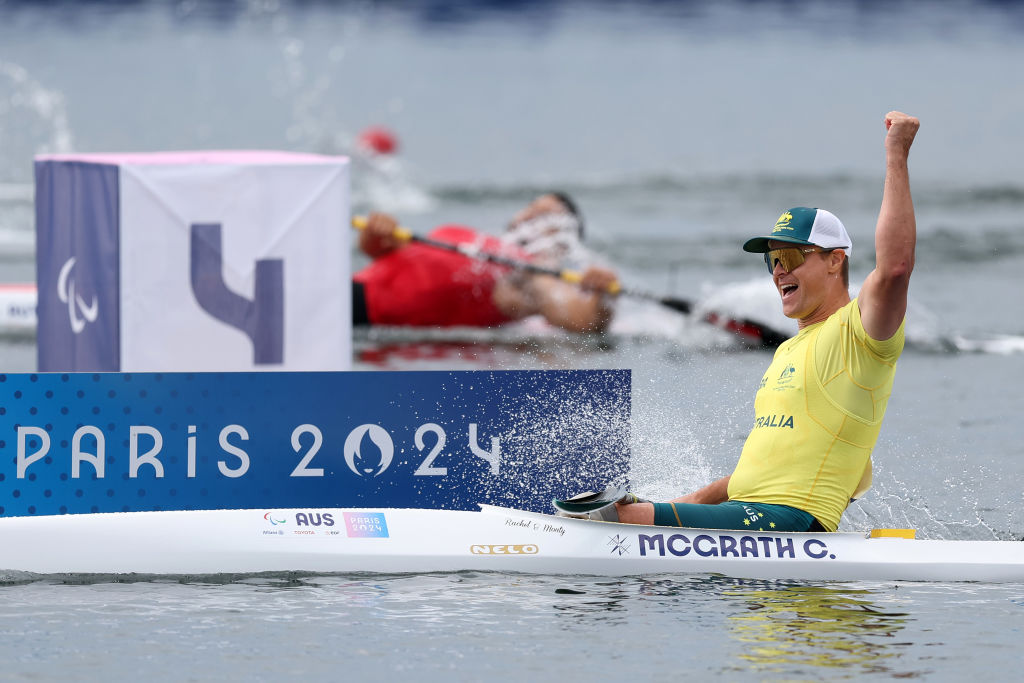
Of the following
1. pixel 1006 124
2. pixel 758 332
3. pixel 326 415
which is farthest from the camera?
pixel 1006 124

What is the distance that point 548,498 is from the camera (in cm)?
720

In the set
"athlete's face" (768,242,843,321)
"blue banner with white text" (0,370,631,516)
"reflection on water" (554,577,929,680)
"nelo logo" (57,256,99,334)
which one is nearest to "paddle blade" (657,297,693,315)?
"nelo logo" (57,256,99,334)

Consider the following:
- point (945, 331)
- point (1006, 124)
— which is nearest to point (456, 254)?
point (945, 331)

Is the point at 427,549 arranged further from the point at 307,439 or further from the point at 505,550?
the point at 307,439

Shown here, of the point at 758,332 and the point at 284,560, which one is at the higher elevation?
the point at 758,332

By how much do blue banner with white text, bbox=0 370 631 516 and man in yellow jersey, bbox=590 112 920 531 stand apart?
31.0 inches

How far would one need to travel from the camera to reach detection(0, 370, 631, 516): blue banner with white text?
6.80 meters

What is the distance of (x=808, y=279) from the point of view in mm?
6191

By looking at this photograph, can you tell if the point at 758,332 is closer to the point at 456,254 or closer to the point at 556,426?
the point at 456,254

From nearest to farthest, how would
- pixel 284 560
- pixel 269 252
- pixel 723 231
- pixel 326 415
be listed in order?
1. pixel 284 560
2. pixel 326 415
3. pixel 269 252
4. pixel 723 231

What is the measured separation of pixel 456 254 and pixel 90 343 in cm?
537

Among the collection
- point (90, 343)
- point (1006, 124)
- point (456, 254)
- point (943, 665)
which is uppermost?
point (1006, 124)

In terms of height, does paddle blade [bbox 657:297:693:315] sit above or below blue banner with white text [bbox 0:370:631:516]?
above

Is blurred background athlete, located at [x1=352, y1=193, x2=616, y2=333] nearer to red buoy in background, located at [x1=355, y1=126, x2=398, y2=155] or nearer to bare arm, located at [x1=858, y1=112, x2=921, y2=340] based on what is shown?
bare arm, located at [x1=858, y1=112, x2=921, y2=340]
